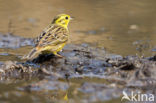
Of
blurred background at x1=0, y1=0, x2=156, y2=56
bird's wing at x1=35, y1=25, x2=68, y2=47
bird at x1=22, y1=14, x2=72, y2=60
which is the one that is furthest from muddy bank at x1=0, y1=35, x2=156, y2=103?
blurred background at x1=0, y1=0, x2=156, y2=56

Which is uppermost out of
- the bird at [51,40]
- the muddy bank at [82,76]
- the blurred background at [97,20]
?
the blurred background at [97,20]

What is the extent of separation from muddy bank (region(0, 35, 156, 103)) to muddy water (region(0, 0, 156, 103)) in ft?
0.12

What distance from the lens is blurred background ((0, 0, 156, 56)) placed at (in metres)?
9.34

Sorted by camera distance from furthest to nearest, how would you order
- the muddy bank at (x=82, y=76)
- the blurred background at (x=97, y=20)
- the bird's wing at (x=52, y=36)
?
the blurred background at (x=97, y=20)
the bird's wing at (x=52, y=36)
the muddy bank at (x=82, y=76)

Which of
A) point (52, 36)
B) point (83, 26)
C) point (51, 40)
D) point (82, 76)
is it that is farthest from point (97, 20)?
point (82, 76)

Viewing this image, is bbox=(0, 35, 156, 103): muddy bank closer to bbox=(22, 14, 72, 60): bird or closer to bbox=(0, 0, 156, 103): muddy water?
bbox=(0, 0, 156, 103): muddy water

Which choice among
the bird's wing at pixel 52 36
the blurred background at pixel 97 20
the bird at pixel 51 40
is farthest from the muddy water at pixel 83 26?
the bird's wing at pixel 52 36

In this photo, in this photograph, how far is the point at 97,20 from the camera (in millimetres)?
12047

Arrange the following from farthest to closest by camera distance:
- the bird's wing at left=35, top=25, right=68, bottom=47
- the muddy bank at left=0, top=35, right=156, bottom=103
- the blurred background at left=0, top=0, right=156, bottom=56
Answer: the blurred background at left=0, top=0, right=156, bottom=56 → the bird's wing at left=35, top=25, right=68, bottom=47 → the muddy bank at left=0, top=35, right=156, bottom=103

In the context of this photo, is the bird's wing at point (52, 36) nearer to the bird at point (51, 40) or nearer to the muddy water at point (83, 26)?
the bird at point (51, 40)

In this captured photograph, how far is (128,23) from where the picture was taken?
38.2 ft

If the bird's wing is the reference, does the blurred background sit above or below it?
above

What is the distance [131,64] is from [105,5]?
8658mm

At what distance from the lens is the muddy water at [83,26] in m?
5.68
